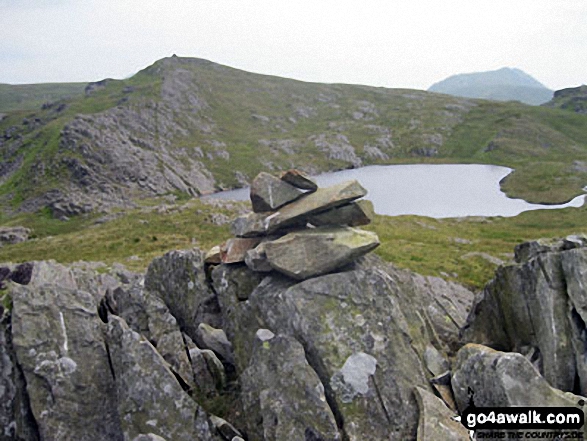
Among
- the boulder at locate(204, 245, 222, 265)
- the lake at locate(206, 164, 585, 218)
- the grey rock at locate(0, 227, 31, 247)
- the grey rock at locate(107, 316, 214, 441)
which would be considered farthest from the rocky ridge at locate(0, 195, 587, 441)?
the grey rock at locate(0, 227, 31, 247)

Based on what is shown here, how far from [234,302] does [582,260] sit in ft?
49.1

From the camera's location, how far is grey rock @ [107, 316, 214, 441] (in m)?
12.7

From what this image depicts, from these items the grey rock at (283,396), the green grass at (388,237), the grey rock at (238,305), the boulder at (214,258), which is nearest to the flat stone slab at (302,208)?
the boulder at (214,258)

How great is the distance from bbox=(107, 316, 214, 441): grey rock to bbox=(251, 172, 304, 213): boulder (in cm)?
832

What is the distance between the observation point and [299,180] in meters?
18.6

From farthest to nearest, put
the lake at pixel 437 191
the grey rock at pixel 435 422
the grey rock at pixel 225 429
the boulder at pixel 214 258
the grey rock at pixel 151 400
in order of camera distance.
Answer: the lake at pixel 437 191
the boulder at pixel 214 258
the grey rock at pixel 225 429
the grey rock at pixel 151 400
the grey rock at pixel 435 422

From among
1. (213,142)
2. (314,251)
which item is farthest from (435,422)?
(213,142)

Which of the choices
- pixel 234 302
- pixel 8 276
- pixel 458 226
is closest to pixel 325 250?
pixel 234 302

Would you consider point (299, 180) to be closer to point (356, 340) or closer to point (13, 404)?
point (356, 340)

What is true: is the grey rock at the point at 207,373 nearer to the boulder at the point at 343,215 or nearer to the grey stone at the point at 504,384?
the boulder at the point at 343,215

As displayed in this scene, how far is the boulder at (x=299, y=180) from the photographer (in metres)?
18.5

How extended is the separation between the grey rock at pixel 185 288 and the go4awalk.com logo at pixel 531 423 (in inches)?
463

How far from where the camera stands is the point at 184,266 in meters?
19.3

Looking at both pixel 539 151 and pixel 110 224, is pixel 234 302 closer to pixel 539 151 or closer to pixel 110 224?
pixel 110 224
